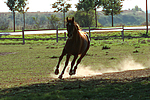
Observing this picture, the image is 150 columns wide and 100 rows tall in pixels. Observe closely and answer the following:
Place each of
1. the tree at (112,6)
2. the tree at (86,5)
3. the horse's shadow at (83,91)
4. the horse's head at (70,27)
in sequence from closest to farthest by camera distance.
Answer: the horse's shadow at (83,91)
the horse's head at (70,27)
the tree at (86,5)
the tree at (112,6)

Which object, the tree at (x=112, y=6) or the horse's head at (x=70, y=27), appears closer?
the horse's head at (x=70, y=27)

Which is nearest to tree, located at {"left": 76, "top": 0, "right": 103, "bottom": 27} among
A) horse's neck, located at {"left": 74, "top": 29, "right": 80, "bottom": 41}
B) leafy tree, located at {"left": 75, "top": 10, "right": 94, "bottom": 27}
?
leafy tree, located at {"left": 75, "top": 10, "right": 94, "bottom": 27}

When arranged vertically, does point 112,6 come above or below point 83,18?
above

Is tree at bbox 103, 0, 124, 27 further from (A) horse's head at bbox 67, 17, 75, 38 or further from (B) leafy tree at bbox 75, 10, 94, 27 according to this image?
(A) horse's head at bbox 67, 17, 75, 38

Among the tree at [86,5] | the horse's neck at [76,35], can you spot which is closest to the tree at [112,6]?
the tree at [86,5]

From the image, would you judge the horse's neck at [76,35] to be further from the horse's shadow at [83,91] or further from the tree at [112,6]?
the tree at [112,6]

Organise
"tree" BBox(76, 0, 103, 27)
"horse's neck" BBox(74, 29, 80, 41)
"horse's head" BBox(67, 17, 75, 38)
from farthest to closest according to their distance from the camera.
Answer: "tree" BBox(76, 0, 103, 27) → "horse's neck" BBox(74, 29, 80, 41) → "horse's head" BBox(67, 17, 75, 38)

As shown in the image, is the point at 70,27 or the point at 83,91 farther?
the point at 70,27

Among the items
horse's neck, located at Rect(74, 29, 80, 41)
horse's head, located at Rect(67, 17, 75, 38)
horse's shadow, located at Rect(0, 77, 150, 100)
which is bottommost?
horse's shadow, located at Rect(0, 77, 150, 100)

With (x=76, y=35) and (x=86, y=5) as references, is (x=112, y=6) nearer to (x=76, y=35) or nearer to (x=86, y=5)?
(x=86, y=5)

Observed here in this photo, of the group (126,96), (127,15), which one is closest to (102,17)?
(127,15)

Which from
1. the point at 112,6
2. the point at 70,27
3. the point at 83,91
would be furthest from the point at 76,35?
the point at 112,6

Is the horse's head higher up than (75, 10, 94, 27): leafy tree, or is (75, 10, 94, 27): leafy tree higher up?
(75, 10, 94, 27): leafy tree

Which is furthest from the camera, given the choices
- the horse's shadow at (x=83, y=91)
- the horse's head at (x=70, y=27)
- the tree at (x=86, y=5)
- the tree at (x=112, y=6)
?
the tree at (x=112, y=6)
